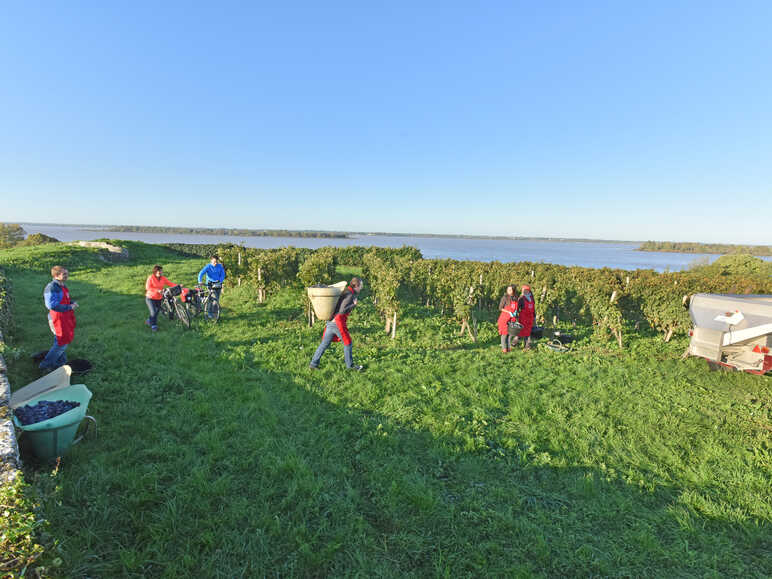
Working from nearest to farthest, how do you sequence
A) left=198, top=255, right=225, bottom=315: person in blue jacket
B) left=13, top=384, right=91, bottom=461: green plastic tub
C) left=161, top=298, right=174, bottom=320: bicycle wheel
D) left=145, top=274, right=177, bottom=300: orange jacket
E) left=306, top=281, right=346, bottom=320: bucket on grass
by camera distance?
left=13, top=384, right=91, bottom=461: green plastic tub → left=306, top=281, right=346, bottom=320: bucket on grass → left=145, top=274, right=177, bottom=300: orange jacket → left=161, top=298, right=174, bottom=320: bicycle wheel → left=198, top=255, right=225, bottom=315: person in blue jacket

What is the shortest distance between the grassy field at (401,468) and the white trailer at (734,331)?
2.08 ft

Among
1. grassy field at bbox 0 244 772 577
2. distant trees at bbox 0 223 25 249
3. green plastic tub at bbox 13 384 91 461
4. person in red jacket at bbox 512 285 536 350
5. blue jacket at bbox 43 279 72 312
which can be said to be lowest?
grassy field at bbox 0 244 772 577

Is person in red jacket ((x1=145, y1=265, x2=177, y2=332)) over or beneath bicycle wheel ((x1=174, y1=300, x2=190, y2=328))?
over

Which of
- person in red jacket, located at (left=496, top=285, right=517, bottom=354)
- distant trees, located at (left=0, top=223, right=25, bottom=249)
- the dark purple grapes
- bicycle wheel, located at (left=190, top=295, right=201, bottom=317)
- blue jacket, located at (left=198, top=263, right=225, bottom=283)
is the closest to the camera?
the dark purple grapes

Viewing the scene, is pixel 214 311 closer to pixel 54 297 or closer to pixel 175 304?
pixel 175 304

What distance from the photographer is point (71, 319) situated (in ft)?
20.4

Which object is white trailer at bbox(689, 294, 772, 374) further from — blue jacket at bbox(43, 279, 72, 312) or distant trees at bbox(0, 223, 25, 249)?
distant trees at bbox(0, 223, 25, 249)

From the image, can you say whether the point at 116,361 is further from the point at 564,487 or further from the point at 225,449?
the point at 564,487

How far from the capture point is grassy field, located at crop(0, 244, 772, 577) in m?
3.04

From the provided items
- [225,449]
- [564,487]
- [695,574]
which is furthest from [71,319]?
[695,574]

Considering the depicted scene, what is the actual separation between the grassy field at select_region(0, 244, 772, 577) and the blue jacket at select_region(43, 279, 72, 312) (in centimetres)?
103

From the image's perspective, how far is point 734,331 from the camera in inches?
272

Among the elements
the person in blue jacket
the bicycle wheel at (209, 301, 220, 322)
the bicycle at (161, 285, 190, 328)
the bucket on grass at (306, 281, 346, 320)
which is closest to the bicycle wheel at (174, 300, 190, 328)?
the bicycle at (161, 285, 190, 328)

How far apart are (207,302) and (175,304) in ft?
3.19
